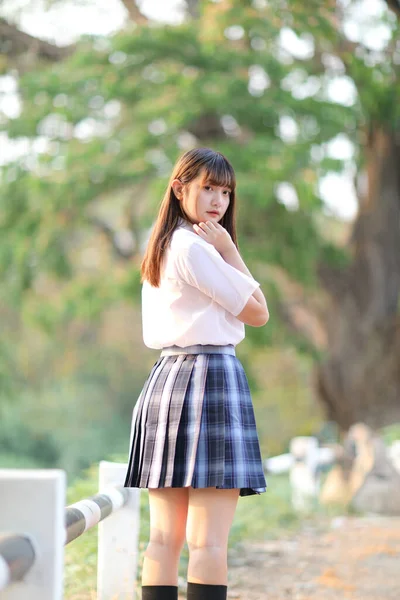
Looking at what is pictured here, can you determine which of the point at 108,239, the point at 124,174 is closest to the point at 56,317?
the point at 108,239

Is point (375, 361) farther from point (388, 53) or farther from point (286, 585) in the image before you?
point (286, 585)

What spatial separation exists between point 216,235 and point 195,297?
16 centimetres

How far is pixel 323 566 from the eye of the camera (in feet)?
15.0

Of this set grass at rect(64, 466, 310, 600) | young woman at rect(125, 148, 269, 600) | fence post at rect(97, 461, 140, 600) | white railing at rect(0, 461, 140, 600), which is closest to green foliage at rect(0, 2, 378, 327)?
grass at rect(64, 466, 310, 600)

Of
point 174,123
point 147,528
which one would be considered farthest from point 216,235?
point 174,123

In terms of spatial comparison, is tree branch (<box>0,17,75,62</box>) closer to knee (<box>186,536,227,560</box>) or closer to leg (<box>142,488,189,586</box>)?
leg (<box>142,488,189,586</box>)

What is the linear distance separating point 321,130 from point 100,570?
5.84m

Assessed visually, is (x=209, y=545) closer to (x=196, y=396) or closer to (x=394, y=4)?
(x=196, y=396)

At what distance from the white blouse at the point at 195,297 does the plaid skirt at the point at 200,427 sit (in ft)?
0.16

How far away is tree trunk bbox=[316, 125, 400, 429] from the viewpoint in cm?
993

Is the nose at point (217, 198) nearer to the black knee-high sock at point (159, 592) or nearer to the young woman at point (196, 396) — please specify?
the young woman at point (196, 396)

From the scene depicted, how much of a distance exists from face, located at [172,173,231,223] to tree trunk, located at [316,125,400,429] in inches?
303

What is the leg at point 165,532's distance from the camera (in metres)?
2.17

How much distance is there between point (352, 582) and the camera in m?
4.12
